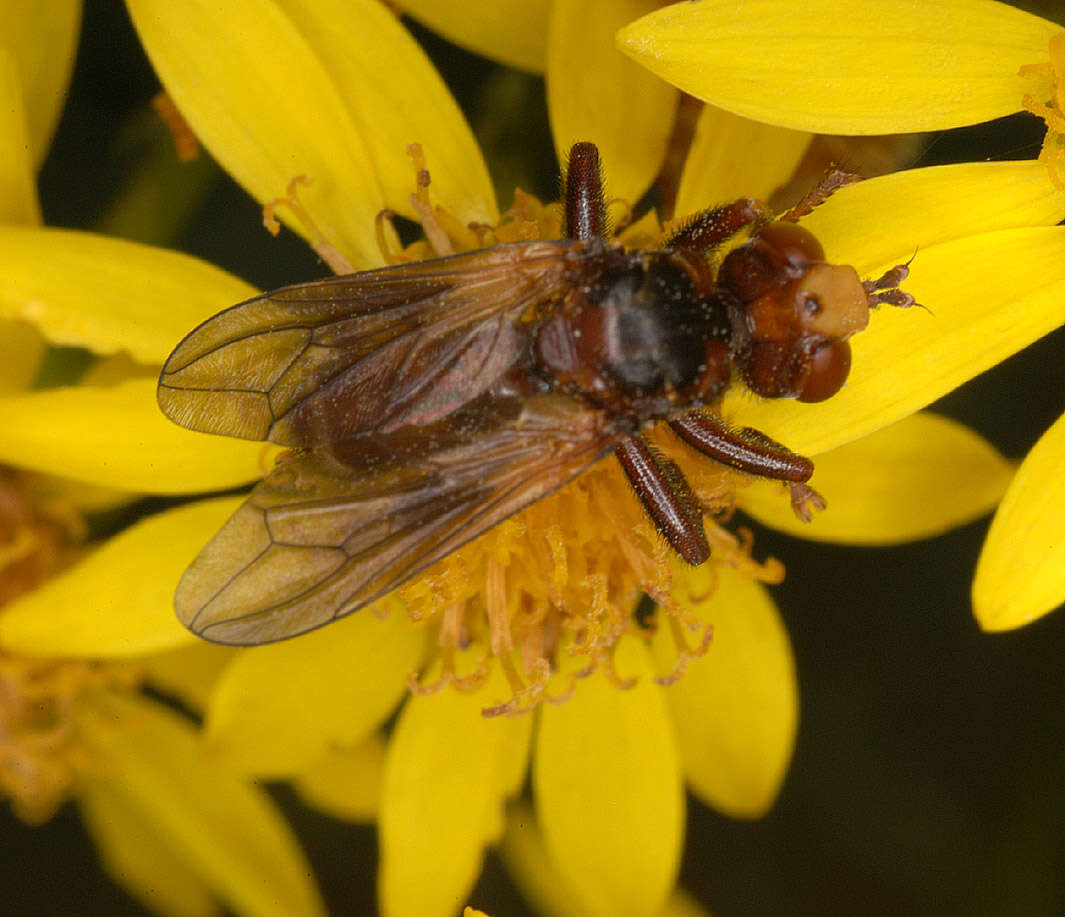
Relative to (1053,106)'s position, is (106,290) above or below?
below

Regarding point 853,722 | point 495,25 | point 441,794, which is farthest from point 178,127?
point 853,722

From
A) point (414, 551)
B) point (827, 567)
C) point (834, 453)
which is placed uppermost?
point (414, 551)

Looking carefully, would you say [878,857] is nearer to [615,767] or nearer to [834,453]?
[615,767]

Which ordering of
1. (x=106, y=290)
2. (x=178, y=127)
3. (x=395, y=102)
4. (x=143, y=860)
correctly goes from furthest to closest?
(x=143, y=860) < (x=178, y=127) < (x=395, y=102) < (x=106, y=290)

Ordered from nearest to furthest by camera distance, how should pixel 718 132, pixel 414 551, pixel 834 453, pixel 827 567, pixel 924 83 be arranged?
pixel 414 551, pixel 924 83, pixel 718 132, pixel 834 453, pixel 827 567

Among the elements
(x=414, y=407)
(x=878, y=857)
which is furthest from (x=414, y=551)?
(x=878, y=857)

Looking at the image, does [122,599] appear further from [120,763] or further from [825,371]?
[825,371]

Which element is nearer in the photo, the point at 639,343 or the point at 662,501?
the point at 639,343

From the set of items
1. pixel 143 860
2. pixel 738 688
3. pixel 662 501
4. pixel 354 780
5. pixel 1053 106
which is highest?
pixel 1053 106
